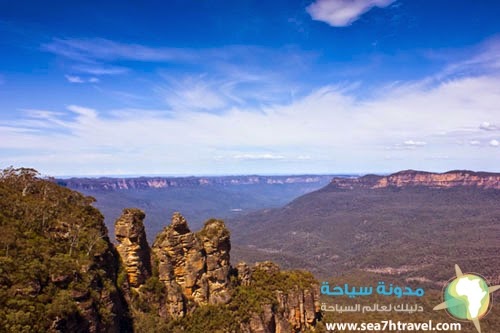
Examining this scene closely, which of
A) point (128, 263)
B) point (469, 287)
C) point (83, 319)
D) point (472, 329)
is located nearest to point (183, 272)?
point (128, 263)

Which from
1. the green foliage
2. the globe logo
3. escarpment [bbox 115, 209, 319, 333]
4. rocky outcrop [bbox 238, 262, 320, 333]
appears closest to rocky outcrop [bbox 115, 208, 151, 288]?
escarpment [bbox 115, 209, 319, 333]

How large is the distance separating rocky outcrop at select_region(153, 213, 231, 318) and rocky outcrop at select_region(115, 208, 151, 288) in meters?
2.31

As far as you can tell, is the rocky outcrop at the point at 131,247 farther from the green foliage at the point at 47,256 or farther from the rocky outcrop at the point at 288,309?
the rocky outcrop at the point at 288,309

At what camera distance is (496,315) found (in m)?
85.4

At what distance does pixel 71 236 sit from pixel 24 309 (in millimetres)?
9437

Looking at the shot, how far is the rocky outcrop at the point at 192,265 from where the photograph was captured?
126 feet

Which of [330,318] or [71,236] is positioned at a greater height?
[71,236]

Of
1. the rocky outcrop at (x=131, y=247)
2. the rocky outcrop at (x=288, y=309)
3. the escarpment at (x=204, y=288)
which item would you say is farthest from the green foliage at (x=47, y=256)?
the rocky outcrop at (x=288, y=309)

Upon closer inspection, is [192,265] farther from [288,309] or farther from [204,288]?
[288,309]

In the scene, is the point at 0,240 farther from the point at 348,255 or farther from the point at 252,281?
the point at 348,255

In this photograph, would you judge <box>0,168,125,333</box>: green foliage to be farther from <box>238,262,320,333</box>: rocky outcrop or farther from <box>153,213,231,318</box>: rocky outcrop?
<box>238,262,320,333</box>: rocky outcrop

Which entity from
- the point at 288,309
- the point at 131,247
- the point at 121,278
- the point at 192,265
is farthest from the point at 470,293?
the point at 121,278

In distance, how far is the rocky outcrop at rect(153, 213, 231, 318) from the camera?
38406 mm

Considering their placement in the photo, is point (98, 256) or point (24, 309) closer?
point (24, 309)
